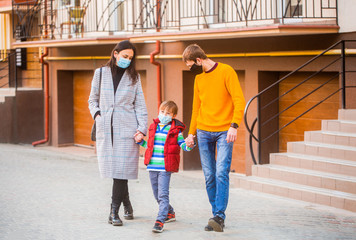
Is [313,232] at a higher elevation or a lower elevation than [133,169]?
lower

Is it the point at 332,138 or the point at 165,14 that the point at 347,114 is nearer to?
the point at 332,138

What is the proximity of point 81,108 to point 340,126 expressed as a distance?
9.45 m

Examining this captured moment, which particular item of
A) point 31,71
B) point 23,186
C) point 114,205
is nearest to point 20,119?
point 31,71

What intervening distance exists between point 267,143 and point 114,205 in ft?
17.8

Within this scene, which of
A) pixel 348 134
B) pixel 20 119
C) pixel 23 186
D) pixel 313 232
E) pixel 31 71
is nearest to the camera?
pixel 313 232

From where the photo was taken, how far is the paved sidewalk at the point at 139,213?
7.08 meters

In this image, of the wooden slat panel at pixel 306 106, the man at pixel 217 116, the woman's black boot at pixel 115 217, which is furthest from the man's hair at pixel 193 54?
the wooden slat panel at pixel 306 106

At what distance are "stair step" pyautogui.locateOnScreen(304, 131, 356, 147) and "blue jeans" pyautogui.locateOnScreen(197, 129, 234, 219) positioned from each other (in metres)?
2.99

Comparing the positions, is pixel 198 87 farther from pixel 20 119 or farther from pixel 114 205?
pixel 20 119

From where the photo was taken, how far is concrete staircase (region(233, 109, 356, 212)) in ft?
28.5

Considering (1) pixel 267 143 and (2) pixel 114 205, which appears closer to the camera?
(2) pixel 114 205

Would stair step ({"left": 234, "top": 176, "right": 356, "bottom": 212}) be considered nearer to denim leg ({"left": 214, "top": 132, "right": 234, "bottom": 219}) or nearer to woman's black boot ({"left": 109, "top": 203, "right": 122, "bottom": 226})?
denim leg ({"left": 214, "top": 132, "right": 234, "bottom": 219})

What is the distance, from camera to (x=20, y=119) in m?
18.6

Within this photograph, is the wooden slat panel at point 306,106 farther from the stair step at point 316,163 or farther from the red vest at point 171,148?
the red vest at point 171,148
